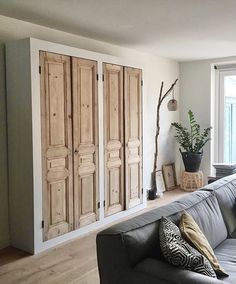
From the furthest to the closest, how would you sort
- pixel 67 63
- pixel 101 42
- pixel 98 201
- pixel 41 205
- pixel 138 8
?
pixel 101 42
pixel 98 201
pixel 67 63
pixel 41 205
pixel 138 8

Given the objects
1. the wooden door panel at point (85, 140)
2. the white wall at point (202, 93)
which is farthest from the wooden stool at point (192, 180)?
the wooden door panel at point (85, 140)

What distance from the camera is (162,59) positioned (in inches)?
229

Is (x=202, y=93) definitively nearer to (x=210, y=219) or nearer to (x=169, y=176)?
(x=169, y=176)

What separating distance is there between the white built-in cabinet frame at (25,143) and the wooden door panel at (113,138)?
86cm

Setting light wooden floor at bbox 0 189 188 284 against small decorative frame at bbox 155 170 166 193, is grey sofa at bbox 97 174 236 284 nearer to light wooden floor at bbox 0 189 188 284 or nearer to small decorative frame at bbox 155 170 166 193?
light wooden floor at bbox 0 189 188 284

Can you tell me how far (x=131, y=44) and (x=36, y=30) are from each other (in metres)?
1.49

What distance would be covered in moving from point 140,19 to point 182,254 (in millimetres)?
2552

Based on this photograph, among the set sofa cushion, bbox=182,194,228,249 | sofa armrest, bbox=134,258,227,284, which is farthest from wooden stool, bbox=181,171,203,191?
sofa armrest, bbox=134,258,227,284

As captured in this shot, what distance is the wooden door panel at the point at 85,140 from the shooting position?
147 inches

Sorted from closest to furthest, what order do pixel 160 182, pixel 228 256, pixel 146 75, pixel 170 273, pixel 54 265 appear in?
pixel 170 273 < pixel 228 256 < pixel 54 265 < pixel 146 75 < pixel 160 182

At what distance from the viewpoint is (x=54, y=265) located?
3066mm

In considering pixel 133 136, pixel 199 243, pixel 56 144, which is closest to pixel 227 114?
pixel 133 136

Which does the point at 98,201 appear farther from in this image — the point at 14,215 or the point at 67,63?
the point at 67,63

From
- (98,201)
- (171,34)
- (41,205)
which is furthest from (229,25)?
(41,205)
